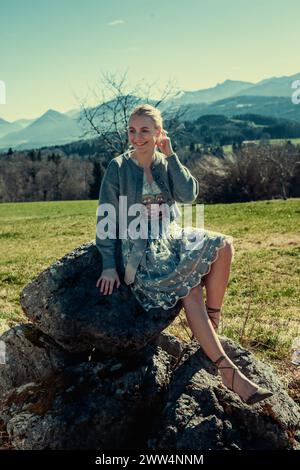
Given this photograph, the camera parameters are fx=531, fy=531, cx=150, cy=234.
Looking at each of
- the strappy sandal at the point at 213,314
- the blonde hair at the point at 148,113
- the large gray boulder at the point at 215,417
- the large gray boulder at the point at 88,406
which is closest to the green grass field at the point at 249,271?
the large gray boulder at the point at 215,417

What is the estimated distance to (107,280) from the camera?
4316 mm

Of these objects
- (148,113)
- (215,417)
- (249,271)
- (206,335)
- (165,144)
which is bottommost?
(215,417)

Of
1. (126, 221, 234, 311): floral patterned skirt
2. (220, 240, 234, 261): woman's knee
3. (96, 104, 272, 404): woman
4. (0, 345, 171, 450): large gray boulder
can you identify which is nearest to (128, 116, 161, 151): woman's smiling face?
(96, 104, 272, 404): woman

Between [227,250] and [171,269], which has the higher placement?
[227,250]

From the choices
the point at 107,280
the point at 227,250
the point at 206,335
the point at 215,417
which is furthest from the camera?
the point at 227,250

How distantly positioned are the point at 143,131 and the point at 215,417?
7.65 feet

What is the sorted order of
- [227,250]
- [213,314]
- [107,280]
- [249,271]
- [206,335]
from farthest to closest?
[249,271], [213,314], [227,250], [107,280], [206,335]

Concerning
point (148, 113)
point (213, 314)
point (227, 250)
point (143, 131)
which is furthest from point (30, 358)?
point (148, 113)

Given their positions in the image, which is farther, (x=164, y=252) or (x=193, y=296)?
(x=164, y=252)

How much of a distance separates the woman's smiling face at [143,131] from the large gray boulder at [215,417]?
1.83 meters

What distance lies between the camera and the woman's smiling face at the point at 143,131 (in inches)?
174

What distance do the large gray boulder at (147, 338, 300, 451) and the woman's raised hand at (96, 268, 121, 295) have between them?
0.84m

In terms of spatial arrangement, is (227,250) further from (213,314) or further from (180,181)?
(180,181)

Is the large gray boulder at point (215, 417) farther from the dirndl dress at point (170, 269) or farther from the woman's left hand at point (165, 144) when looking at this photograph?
the woman's left hand at point (165, 144)
